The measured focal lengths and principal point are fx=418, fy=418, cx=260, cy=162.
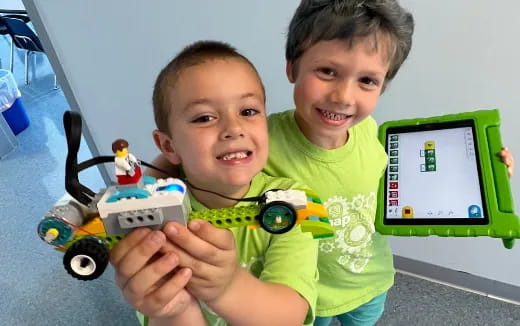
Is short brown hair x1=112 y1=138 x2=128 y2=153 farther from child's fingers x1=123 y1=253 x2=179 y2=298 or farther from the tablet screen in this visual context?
the tablet screen

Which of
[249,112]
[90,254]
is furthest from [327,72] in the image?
[90,254]

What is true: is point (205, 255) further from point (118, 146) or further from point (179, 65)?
point (179, 65)

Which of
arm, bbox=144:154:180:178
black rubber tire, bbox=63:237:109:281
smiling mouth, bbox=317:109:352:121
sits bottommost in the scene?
arm, bbox=144:154:180:178

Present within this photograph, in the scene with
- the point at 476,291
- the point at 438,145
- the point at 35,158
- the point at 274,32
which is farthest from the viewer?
the point at 35,158

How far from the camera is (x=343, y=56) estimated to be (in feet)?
Answer: 1.77

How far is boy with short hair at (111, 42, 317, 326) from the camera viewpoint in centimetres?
36

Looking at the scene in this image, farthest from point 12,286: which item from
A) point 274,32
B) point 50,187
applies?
point 274,32

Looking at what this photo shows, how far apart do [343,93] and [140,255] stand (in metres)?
0.33

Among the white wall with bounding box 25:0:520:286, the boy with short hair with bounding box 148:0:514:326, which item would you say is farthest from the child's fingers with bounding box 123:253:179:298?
the white wall with bounding box 25:0:520:286

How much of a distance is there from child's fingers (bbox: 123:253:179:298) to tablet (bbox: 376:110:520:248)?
1.26 feet

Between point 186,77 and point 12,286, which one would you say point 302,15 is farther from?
point 12,286

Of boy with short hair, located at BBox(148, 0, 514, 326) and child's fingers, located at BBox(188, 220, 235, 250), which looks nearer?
child's fingers, located at BBox(188, 220, 235, 250)

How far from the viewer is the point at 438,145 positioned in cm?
70

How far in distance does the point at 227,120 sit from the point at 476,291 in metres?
1.08
